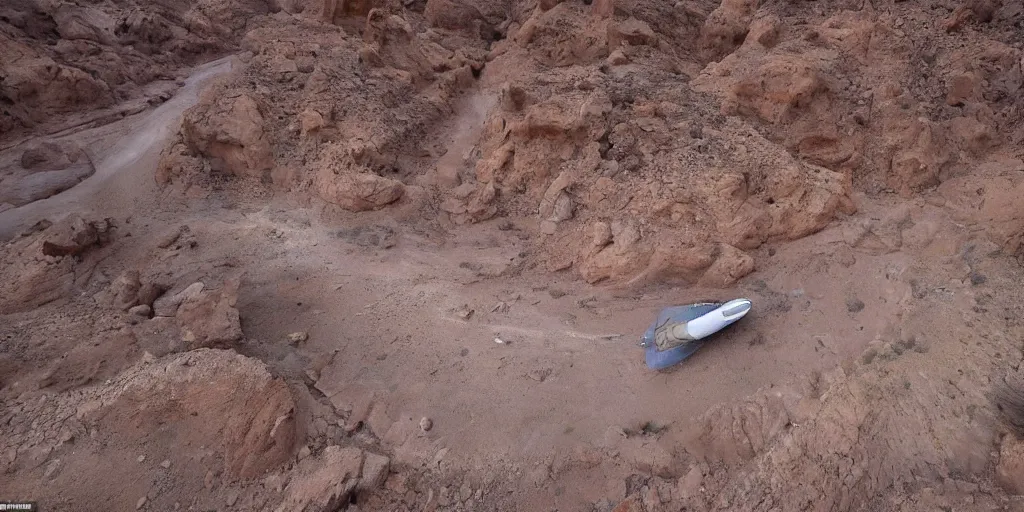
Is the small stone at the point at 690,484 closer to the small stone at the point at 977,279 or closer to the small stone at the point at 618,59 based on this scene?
the small stone at the point at 977,279

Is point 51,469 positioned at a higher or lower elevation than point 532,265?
higher

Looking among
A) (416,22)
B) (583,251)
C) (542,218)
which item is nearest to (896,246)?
(583,251)

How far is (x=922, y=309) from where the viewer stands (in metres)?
4.22

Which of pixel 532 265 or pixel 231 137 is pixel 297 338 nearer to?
pixel 532 265

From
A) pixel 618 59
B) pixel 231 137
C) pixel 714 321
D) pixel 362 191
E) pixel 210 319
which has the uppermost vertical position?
pixel 618 59

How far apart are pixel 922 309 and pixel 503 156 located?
17.5 feet

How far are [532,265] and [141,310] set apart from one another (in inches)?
167

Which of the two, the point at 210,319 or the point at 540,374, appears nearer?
the point at 540,374

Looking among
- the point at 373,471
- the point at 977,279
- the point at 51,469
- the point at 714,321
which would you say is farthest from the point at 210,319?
the point at 977,279

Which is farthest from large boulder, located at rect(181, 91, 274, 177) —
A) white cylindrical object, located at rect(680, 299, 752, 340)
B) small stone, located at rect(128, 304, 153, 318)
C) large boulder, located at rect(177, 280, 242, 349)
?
white cylindrical object, located at rect(680, 299, 752, 340)

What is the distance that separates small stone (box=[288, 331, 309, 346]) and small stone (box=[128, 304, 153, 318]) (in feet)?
4.96

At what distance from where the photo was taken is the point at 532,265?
6688mm

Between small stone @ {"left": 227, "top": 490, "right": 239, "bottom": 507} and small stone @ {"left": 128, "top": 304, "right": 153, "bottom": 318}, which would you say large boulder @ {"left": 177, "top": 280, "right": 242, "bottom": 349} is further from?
small stone @ {"left": 227, "top": 490, "right": 239, "bottom": 507}

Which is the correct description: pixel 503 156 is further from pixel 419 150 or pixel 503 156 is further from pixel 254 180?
pixel 254 180
